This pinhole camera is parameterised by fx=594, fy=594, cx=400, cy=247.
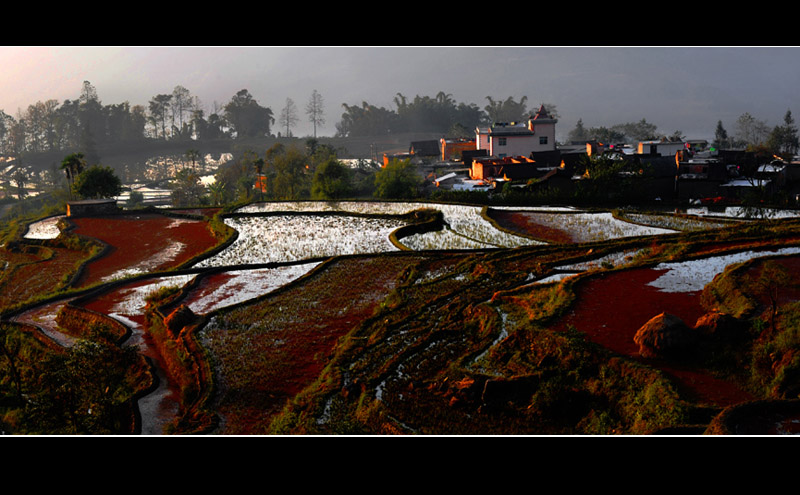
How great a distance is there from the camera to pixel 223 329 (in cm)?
1062

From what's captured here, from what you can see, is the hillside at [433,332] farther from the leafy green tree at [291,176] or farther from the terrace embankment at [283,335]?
the leafy green tree at [291,176]

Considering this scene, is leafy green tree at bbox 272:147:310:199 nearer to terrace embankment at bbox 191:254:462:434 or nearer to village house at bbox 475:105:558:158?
village house at bbox 475:105:558:158

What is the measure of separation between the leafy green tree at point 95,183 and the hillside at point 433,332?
13.0 m

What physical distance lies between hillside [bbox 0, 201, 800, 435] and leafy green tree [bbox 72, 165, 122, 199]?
12954 millimetres

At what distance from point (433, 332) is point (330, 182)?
23.3 meters

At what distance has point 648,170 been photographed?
1079 inches

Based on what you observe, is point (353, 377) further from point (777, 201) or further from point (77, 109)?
point (77, 109)

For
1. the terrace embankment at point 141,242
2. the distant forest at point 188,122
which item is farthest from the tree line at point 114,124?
the terrace embankment at point 141,242

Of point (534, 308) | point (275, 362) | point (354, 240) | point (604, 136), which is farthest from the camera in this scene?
point (604, 136)

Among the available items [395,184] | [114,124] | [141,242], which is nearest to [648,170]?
[395,184]

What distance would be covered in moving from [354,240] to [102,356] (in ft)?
38.7

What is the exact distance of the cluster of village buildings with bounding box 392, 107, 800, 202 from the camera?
27.5 m

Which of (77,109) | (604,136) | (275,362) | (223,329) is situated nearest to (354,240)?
(223,329)

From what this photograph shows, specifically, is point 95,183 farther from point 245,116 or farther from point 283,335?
point 245,116
